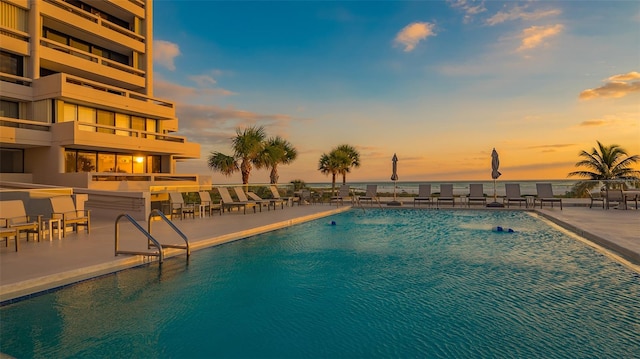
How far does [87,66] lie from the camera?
2245 centimetres

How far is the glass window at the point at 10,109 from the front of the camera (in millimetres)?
19547

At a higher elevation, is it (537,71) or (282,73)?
(282,73)

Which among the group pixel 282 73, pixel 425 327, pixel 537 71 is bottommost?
pixel 425 327

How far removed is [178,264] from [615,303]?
22.8 feet

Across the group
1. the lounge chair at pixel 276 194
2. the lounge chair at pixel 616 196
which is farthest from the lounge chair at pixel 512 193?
the lounge chair at pixel 276 194

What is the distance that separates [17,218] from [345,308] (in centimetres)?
774

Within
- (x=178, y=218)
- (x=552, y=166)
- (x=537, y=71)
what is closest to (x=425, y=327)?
(x=178, y=218)

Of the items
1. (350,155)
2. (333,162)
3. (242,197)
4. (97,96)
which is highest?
(97,96)

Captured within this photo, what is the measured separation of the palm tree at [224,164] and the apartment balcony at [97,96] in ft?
15.7

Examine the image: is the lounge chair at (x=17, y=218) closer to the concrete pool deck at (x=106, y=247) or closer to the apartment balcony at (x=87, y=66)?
the concrete pool deck at (x=106, y=247)

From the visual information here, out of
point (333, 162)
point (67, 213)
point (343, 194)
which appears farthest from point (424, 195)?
point (67, 213)

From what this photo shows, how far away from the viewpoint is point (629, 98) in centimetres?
1780

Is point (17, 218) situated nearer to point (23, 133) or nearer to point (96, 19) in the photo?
point (23, 133)

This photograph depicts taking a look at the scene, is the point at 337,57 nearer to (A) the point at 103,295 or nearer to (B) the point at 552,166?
(A) the point at 103,295
